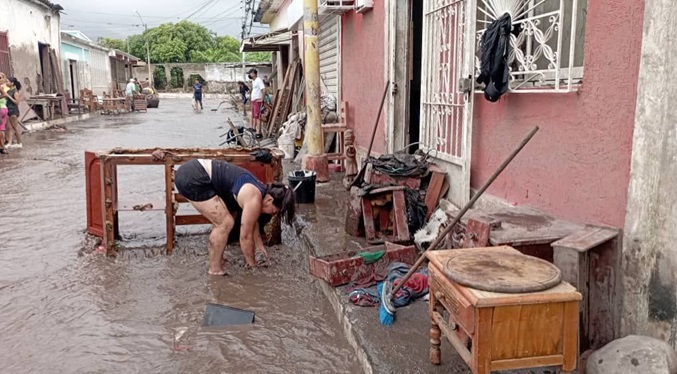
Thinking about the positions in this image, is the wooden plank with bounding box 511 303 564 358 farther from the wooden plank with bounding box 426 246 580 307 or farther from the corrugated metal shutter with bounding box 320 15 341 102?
the corrugated metal shutter with bounding box 320 15 341 102

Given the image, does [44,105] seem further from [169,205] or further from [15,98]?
[169,205]

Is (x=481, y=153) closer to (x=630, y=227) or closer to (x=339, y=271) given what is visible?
(x=339, y=271)

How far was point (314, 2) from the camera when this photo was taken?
8.25 metres

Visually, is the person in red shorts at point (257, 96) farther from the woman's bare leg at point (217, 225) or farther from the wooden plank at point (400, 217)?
the wooden plank at point (400, 217)

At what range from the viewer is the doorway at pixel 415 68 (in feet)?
22.9

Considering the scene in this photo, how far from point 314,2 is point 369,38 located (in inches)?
39.7

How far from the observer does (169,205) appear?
5621 millimetres

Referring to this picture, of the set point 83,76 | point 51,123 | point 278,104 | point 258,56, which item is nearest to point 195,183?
point 278,104

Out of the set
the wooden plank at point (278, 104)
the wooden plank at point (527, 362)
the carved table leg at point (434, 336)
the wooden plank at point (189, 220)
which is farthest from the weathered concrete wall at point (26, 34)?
the wooden plank at point (527, 362)

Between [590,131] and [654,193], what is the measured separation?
0.75 m

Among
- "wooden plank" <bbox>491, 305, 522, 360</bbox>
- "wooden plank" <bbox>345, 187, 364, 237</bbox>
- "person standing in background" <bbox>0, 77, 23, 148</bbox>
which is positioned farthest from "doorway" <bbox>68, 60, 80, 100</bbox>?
"wooden plank" <bbox>491, 305, 522, 360</bbox>

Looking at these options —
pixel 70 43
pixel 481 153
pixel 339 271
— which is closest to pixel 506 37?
pixel 481 153

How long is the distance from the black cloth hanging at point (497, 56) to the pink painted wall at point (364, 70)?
330 centimetres

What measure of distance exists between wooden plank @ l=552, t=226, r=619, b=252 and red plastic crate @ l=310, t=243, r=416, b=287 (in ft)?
5.50
